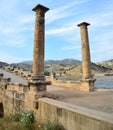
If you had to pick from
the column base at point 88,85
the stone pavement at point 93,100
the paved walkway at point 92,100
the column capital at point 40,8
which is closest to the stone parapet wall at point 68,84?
the column base at point 88,85

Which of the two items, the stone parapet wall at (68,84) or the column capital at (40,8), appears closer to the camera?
the column capital at (40,8)

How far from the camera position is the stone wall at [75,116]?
5.97 metres

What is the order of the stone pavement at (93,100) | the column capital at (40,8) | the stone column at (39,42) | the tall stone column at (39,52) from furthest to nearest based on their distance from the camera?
the column capital at (40,8), the stone column at (39,42), the tall stone column at (39,52), the stone pavement at (93,100)

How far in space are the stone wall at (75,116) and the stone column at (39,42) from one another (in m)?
1.79

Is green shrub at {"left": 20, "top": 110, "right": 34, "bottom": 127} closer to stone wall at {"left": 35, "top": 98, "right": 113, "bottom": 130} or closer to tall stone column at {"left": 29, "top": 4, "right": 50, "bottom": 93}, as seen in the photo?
stone wall at {"left": 35, "top": 98, "right": 113, "bottom": 130}

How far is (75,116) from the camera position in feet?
23.1

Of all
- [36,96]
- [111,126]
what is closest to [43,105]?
[36,96]

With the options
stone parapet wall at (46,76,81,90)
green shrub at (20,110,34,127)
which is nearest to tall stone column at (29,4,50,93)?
green shrub at (20,110,34,127)

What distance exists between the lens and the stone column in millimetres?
10977

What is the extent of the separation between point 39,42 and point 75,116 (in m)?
4.96

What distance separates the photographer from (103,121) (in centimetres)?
587

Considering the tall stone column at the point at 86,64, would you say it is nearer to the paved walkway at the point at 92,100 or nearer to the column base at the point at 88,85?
the column base at the point at 88,85

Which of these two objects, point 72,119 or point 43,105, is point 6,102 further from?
point 72,119

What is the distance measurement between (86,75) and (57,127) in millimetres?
7231
